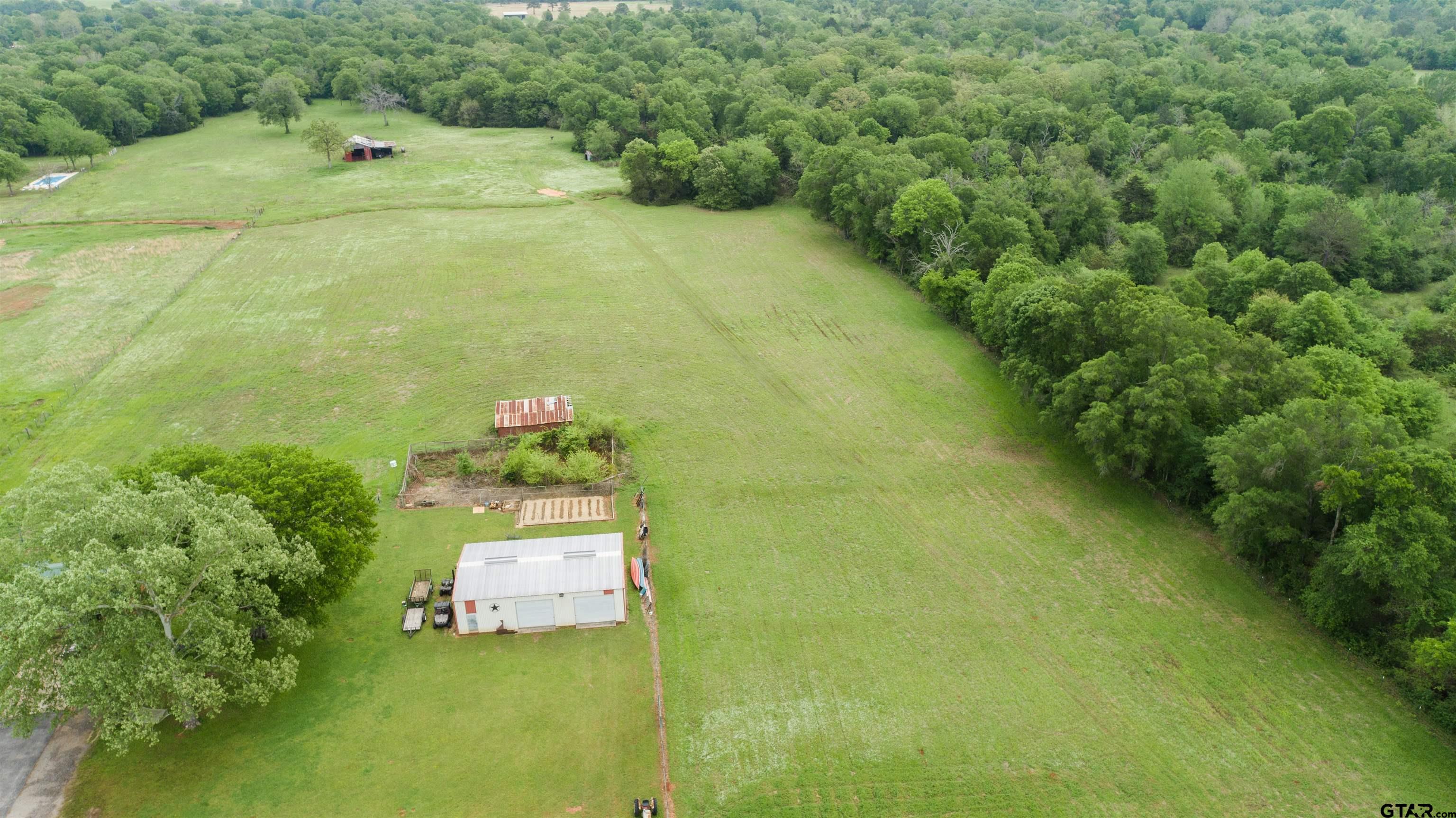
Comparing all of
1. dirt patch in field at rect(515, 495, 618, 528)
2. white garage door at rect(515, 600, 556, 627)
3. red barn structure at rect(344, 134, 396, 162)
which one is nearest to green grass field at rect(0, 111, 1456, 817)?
white garage door at rect(515, 600, 556, 627)

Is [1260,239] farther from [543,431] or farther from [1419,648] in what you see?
[543,431]

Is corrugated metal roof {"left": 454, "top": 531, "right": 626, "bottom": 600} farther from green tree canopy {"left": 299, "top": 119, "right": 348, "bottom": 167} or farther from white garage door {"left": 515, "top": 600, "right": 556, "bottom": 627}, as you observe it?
green tree canopy {"left": 299, "top": 119, "right": 348, "bottom": 167}

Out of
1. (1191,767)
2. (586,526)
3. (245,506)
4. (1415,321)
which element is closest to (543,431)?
(586,526)

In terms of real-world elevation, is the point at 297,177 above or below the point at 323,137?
below

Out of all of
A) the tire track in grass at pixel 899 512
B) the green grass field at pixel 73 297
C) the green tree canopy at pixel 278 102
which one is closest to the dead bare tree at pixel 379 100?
the green tree canopy at pixel 278 102

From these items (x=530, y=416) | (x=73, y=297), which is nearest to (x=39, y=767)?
(x=530, y=416)

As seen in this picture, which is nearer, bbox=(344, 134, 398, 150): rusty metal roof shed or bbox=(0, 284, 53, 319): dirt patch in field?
bbox=(0, 284, 53, 319): dirt patch in field

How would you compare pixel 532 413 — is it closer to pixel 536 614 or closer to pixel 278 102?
pixel 536 614
